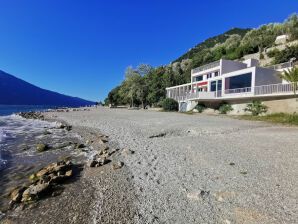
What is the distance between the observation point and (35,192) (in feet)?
8.77

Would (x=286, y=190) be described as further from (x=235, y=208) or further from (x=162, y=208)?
(x=162, y=208)

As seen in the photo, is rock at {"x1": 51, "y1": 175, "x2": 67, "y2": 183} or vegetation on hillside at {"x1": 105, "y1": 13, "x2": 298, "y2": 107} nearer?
rock at {"x1": 51, "y1": 175, "x2": 67, "y2": 183}

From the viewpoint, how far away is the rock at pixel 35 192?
8.51 feet

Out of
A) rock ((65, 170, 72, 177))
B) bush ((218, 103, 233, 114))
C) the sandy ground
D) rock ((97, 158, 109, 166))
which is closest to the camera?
the sandy ground

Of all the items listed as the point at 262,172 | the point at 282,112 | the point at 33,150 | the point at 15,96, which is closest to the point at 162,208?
the point at 262,172

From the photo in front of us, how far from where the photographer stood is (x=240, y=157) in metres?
3.94

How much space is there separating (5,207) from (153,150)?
3.69m

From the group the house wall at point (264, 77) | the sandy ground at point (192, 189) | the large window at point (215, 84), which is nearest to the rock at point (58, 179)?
the sandy ground at point (192, 189)

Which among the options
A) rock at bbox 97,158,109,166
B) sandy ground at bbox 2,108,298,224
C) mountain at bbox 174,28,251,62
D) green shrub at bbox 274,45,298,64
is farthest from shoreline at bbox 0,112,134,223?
mountain at bbox 174,28,251,62

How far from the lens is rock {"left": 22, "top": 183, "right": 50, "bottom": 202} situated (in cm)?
259

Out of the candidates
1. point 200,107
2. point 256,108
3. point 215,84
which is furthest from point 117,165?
point 215,84

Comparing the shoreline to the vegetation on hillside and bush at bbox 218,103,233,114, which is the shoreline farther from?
the vegetation on hillside

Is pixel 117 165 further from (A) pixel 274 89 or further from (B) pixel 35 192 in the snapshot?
(A) pixel 274 89

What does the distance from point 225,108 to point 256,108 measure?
12.1ft
